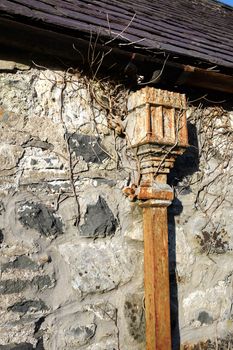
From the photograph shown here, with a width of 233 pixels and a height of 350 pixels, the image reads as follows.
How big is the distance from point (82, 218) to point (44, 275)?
0.41 m

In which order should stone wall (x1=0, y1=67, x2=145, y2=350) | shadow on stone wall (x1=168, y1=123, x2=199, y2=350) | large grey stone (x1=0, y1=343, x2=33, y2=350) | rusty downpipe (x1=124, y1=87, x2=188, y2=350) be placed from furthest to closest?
shadow on stone wall (x1=168, y1=123, x2=199, y2=350), rusty downpipe (x1=124, y1=87, x2=188, y2=350), stone wall (x1=0, y1=67, x2=145, y2=350), large grey stone (x1=0, y1=343, x2=33, y2=350)

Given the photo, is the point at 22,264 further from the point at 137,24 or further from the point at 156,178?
the point at 137,24

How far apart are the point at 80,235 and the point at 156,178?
64 cm

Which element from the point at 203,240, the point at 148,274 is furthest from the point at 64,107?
the point at 203,240

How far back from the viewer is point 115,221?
8.61ft

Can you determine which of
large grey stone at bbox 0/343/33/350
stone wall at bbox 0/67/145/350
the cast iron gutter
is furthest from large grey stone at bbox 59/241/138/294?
the cast iron gutter

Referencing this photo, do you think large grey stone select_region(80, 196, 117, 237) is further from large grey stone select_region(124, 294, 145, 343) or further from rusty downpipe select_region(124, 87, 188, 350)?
large grey stone select_region(124, 294, 145, 343)

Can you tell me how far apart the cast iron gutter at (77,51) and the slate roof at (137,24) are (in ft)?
0.13

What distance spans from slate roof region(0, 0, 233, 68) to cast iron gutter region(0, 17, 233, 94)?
41mm

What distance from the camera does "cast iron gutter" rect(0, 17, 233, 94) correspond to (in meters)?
2.22

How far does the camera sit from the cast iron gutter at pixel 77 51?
2.22 m

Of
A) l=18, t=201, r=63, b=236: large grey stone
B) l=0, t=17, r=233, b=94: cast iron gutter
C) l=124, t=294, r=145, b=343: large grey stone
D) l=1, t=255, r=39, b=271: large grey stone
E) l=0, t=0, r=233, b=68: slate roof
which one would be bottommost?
l=124, t=294, r=145, b=343: large grey stone

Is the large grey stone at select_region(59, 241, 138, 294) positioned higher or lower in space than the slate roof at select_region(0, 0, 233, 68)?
lower

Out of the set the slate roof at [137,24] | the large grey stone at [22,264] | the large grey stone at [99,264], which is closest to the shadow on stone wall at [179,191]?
the large grey stone at [99,264]
